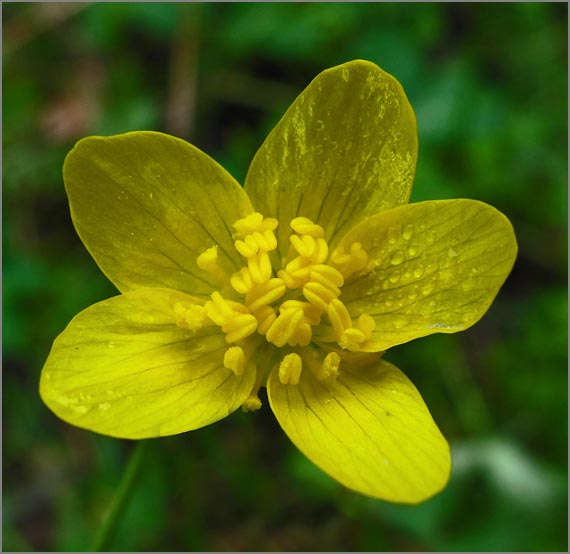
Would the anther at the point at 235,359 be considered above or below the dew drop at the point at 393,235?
below

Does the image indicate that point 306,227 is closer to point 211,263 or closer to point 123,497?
point 211,263

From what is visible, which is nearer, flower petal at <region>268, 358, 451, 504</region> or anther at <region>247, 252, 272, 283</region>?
flower petal at <region>268, 358, 451, 504</region>

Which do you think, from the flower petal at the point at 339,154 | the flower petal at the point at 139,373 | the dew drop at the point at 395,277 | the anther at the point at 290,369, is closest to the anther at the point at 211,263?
the flower petal at the point at 139,373

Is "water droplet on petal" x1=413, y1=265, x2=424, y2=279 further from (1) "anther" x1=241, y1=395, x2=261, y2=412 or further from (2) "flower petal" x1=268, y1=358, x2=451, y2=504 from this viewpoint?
(1) "anther" x1=241, y1=395, x2=261, y2=412

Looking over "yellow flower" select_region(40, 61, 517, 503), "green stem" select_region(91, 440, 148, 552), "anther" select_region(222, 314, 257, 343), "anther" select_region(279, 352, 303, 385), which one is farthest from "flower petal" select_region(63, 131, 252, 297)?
"green stem" select_region(91, 440, 148, 552)

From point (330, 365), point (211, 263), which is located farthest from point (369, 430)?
point (211, 263)

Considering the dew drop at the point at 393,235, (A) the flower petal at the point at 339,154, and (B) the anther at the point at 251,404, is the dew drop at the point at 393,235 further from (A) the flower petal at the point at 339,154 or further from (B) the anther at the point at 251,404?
(B) the anther at the point at 251,404
